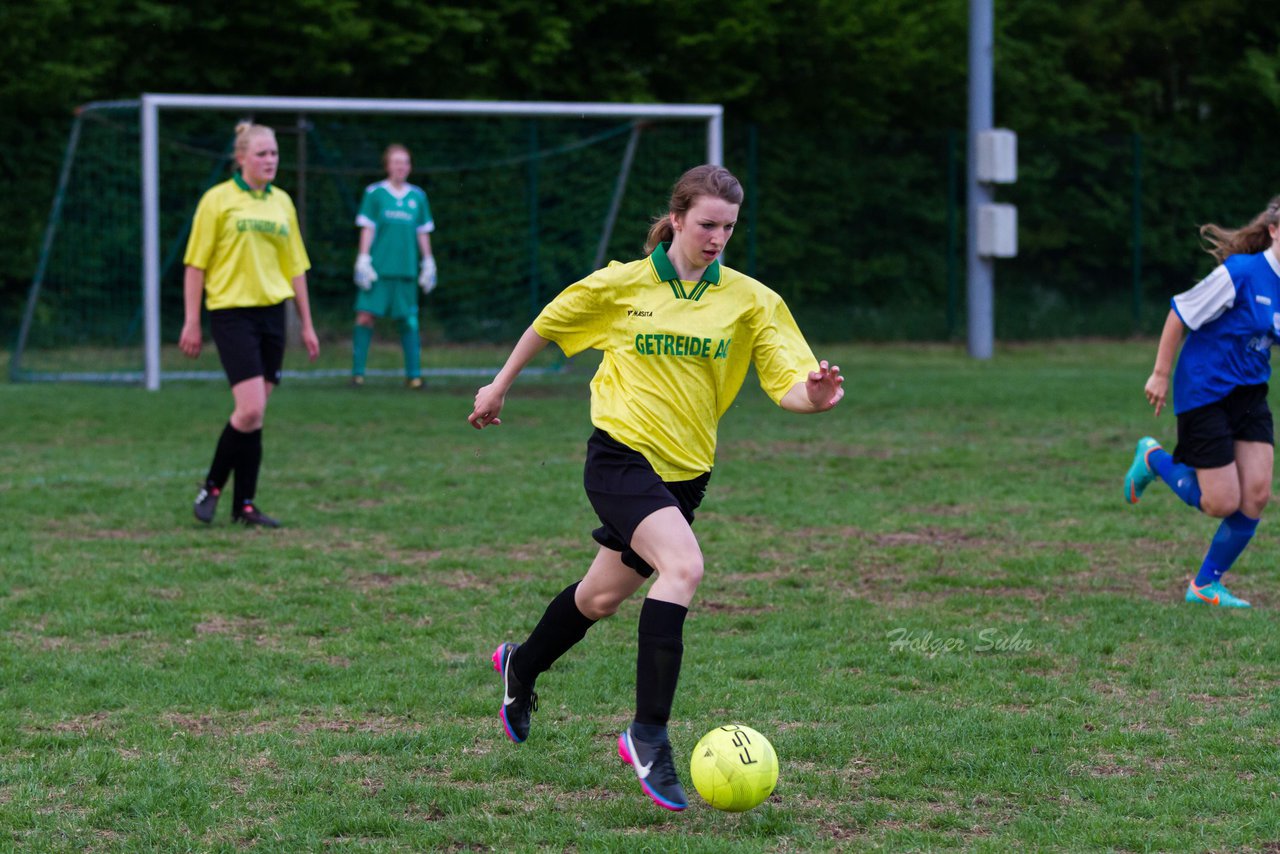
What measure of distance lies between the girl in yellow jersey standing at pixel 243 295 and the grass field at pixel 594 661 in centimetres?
33

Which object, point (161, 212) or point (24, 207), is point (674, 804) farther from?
point (24, 207)

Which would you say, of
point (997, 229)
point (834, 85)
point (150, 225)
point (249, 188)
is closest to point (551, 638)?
point (249, 188)

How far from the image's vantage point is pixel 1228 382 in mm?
6012

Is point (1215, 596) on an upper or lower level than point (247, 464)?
lower

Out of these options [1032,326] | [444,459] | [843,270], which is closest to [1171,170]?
[1032,326]

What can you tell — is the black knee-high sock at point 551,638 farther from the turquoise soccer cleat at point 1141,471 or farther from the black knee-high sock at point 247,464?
the black knee-high sock at point 247,464

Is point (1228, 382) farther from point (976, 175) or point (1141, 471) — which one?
point (976, 175)

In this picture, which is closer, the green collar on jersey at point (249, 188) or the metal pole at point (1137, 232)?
the green collar on jersey at point (249, 188)

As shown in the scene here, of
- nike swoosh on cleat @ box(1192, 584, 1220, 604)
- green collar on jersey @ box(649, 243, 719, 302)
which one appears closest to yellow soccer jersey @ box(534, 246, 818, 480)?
green collar on jersey @ box(649, 243, 719, 302)

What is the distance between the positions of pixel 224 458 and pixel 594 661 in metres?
3.15

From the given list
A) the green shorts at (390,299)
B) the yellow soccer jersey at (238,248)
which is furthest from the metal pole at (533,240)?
the yellow soccer jersey at (238,248)

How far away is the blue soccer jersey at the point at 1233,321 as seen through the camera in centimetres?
598

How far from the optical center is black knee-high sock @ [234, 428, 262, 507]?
7738 millimetres

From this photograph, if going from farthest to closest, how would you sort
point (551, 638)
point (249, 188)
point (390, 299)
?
point (390, 299)
point (249, 188)
point (551, 638)
